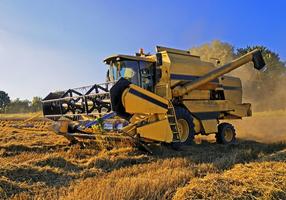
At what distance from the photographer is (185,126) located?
10164mm

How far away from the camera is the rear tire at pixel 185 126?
10.0 metres

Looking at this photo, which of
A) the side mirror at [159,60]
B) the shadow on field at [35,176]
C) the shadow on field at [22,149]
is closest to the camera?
the shadow on field at [35,176]

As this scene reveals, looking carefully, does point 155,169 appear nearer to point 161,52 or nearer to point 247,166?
point 247,166

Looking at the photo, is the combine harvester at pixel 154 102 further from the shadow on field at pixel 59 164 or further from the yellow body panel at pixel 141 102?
the shadow on field at pixel 59 164

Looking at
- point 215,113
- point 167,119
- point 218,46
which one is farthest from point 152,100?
point 218,46

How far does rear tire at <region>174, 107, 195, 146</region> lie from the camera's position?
32.8 ft

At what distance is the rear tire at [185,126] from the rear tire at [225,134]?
7.47 ft

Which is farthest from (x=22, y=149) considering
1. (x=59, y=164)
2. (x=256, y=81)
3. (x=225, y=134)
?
(x=256, y=81)

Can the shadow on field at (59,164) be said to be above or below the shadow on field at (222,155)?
above

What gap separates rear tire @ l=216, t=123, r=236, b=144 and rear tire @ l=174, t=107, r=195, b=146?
2.28 m

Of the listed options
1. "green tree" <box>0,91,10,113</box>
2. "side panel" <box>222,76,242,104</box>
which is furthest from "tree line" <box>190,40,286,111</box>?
"green tree" <box>0,91,10,113</box>

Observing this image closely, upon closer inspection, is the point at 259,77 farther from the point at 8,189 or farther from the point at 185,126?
the point at 8,189

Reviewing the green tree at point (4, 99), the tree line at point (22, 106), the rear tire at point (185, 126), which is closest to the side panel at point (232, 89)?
the rear tire at point (185, 126)

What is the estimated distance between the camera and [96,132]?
30.8ft
